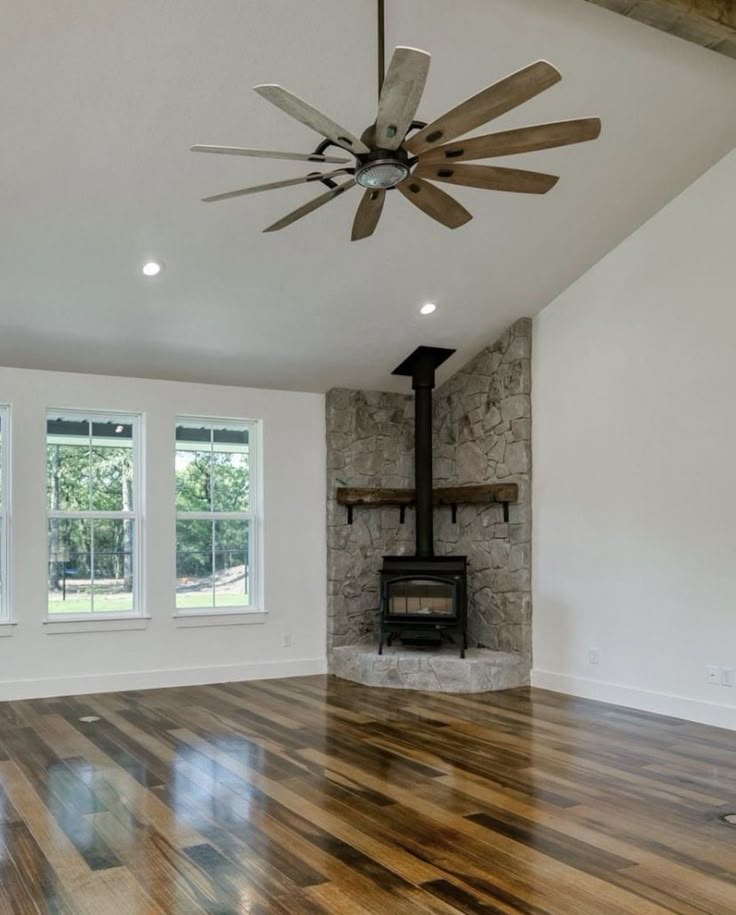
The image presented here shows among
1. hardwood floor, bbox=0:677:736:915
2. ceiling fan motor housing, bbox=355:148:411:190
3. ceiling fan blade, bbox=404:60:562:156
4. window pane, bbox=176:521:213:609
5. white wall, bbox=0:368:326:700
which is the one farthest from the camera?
window pane, bbox=176:521:213:609

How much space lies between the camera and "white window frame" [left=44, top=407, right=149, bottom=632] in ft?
23.0

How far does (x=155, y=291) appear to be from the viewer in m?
6.20

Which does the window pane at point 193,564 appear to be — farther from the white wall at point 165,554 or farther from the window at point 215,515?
the white wall at point 165,554

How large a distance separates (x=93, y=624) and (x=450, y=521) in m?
3.24

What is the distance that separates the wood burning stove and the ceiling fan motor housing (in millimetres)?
4294

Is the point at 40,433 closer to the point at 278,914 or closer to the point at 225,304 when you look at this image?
the point at 225,304

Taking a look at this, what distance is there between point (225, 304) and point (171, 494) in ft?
5.96

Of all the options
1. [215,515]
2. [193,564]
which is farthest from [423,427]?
[193,564]

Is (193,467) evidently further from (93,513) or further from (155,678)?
(155,678)

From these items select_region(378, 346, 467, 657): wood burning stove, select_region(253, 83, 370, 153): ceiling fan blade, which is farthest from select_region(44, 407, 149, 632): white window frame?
select_region(253, 83, 370, 153): ceiling fan blade

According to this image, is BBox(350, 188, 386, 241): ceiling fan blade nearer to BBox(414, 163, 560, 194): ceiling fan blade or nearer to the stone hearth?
BBox(414, 163, 560, 194): ceiling fan blade

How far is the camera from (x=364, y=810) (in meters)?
3.96

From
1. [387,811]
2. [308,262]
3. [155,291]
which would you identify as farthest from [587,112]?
[387,811]

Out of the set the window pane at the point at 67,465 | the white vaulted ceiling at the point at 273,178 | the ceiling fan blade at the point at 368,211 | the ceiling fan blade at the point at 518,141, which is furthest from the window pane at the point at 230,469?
the ceiling fan blade at the point at 518,141
